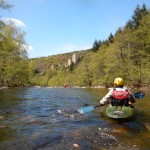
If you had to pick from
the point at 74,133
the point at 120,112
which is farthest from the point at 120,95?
the point at 74,133

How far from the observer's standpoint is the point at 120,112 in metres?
9.40

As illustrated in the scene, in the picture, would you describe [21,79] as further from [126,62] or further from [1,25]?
[1,25]

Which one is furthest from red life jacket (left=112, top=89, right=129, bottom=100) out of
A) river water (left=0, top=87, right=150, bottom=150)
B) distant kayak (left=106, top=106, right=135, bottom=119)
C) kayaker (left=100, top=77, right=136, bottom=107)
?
river water (left=0, top=87, right=150, bottom=150)

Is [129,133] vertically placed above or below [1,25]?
below

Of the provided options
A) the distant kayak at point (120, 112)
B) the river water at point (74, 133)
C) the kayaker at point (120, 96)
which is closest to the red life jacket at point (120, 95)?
the kayaker at point (120, 96)

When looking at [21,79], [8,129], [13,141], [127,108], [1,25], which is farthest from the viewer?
[21,79]

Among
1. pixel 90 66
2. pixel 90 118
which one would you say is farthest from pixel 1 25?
pixel 90 66

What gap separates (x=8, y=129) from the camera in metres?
8.59

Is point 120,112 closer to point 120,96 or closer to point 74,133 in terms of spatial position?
point 120,96

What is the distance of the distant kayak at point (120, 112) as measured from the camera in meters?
9.32

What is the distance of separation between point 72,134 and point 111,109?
2.54 metres

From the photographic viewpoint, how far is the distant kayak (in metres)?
9.32

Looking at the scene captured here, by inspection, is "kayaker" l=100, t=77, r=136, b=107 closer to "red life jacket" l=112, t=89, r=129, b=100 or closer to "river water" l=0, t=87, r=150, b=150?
"red life jacket" l=112, t=89, r=129, b=100

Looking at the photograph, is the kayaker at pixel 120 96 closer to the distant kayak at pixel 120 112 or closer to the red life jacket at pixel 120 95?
the red life jacket at pixel 120 95
